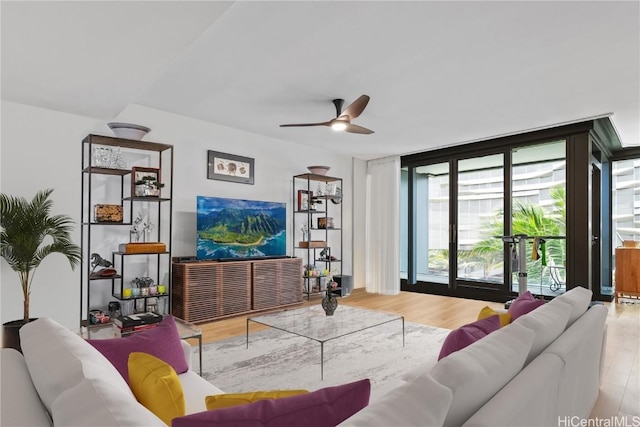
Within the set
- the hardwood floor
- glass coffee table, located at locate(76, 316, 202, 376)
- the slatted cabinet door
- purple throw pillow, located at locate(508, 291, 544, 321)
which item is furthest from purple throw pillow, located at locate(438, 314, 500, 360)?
the slatted cabinet door

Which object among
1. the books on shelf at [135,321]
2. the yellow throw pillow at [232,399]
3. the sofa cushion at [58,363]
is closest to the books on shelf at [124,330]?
the books on shelf at [135,321]

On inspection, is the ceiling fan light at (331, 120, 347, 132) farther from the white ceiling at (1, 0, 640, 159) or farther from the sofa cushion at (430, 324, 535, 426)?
the sofa cushion at (430, 324, 535, 426)

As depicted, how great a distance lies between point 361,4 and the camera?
7.52ft

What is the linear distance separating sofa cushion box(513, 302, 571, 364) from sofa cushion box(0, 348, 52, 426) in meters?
1.64

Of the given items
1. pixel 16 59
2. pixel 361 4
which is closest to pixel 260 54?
pixel 361 4

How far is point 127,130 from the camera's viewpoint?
3.79m

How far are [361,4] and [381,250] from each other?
494cm

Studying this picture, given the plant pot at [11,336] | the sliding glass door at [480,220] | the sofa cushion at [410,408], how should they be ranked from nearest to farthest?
1. the sofa cushion at [410,408]
2. the plant pot at [11,336]
3. the sliding glass door at [480,220]

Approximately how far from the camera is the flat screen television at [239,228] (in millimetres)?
4633

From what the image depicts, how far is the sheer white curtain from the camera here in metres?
6.60

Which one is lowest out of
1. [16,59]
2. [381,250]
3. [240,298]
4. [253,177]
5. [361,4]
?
[240,298]

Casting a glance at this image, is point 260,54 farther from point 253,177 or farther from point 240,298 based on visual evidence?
point 240,298

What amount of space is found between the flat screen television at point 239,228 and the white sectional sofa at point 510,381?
3.24 m

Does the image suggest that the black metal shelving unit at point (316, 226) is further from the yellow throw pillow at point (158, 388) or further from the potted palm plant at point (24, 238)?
the yellow throw pillow at point (158, 388)
